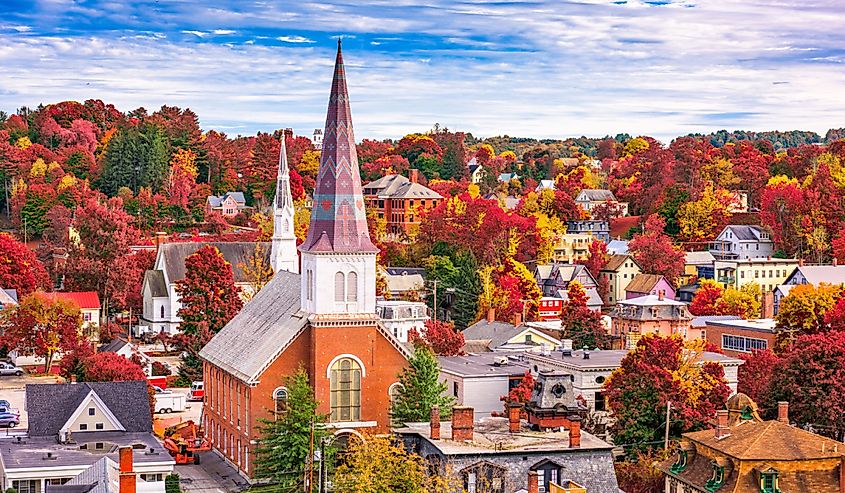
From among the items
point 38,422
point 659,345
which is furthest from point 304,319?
point 659,345

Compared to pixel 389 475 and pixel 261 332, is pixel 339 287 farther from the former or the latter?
pixel 389 475

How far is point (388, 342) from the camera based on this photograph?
6088 centimetres

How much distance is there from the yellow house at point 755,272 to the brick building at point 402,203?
33.6 metres

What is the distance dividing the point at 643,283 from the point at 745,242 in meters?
15.8

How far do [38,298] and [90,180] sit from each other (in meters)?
69.4

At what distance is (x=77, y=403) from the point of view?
61.7 metres

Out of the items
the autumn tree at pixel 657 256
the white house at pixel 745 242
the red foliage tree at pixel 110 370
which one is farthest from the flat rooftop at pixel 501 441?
the white house at pixel 745 242

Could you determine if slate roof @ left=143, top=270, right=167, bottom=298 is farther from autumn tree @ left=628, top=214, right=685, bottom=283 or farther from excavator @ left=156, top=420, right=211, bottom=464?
autumn tree @ left=628, top=214, right=685, bottom=283

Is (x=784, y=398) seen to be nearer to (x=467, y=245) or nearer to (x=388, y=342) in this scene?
(x=388, y=342)

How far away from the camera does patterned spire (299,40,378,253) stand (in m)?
60.4

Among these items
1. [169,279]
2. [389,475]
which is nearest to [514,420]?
[389,475]

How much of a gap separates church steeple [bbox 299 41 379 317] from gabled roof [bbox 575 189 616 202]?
331 ft

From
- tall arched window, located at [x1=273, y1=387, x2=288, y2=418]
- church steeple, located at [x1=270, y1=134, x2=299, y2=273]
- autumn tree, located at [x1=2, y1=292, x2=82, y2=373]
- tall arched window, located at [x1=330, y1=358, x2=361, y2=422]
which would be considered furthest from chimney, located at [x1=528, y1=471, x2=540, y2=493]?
autumn tree, located at [x1=2, y1=292, x2=82, y2=373]

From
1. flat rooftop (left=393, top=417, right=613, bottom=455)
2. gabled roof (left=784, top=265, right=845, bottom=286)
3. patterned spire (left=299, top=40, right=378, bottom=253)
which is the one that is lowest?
flat rooftop (left=393, top=417, right=613, bottom=455)
